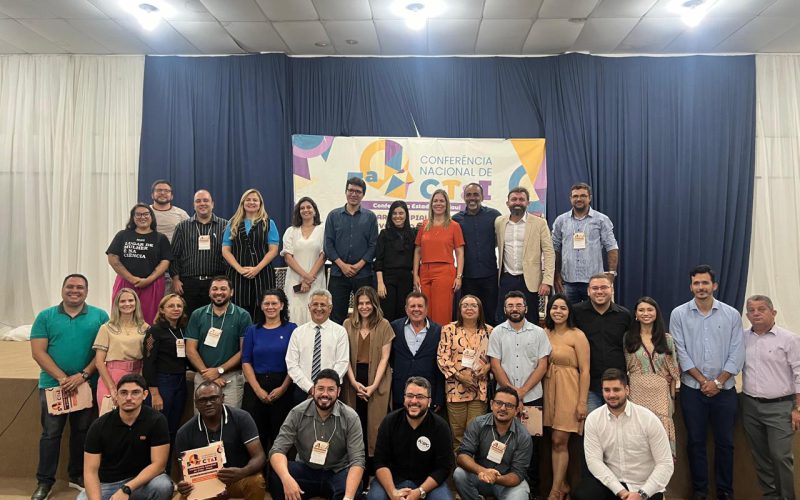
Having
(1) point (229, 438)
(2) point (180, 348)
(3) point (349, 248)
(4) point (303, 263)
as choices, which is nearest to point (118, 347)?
(2) point (180, 348)

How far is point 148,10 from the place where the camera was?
5.35 metres

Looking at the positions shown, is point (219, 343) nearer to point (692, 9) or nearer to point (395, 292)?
point (395, 292)

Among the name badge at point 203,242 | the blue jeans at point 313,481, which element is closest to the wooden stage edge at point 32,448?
the blue jeans at point 313,481

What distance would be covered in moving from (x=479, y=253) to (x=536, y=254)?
427 mm

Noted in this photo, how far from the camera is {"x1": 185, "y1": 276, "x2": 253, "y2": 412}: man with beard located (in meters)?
3.71

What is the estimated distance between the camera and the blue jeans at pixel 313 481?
→ 3281 mm

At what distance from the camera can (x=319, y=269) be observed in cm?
434

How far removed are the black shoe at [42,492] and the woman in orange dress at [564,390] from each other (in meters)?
3.24

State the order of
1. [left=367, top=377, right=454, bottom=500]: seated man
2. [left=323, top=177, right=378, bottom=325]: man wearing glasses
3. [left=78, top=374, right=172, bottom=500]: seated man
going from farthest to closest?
[left=323, top=177, right=378, bottom=325]: man wearing glasses
[left=367, top=377, right=454, bottom=500]: seated man
[left=78, top=374, right=172, bottom=500]: seated man

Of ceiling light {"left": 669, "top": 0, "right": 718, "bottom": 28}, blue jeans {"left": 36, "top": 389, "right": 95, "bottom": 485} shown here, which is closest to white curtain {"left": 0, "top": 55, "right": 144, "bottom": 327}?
blue jeans {"left": 36, "top": 389, "right": 95, "bottom": 485}

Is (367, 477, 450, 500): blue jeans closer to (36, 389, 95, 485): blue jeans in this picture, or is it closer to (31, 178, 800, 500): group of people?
(31, 178, 800, 500): group of people

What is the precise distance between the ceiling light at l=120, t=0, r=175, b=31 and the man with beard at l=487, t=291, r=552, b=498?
14.0ft

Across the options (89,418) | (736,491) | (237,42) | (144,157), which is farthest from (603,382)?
(144,157)

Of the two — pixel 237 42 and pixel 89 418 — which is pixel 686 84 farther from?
pixel 89 418
